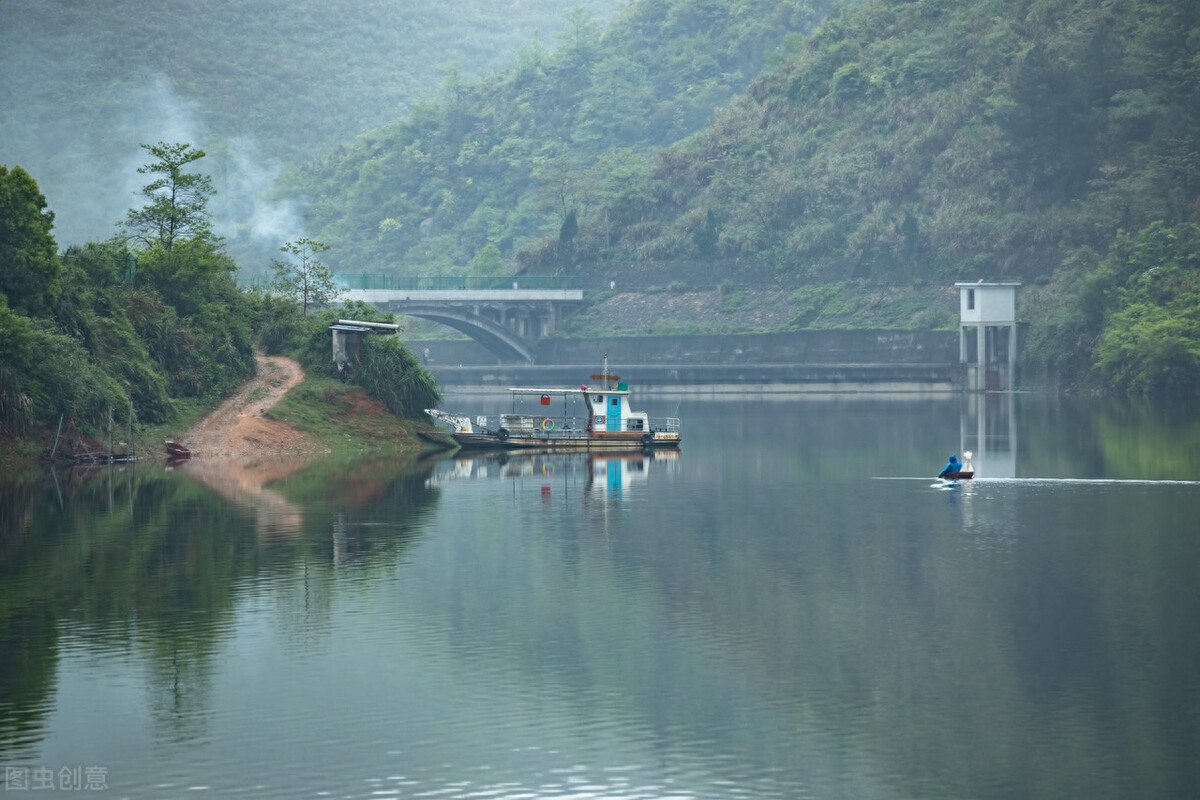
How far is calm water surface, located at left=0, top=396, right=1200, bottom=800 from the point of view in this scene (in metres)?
33.4

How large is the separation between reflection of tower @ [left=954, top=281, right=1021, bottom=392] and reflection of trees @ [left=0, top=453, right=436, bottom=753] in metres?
106

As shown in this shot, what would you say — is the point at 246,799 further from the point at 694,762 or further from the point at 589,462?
the point at 589,462

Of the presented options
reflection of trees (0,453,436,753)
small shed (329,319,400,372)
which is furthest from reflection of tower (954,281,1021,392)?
reflection of trees (0,453,436,753)

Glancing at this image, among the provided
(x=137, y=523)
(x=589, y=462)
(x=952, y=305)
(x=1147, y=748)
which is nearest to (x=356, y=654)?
(x=1147, y=748)

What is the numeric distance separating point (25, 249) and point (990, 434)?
61273mm

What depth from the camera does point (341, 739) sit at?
35.2 metres

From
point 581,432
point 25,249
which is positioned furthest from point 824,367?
point 25,249

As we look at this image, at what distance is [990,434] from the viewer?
370 feet

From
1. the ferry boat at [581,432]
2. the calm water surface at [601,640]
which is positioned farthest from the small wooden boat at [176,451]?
the ferry boat at [581,432]

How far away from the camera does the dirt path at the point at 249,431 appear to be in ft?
310

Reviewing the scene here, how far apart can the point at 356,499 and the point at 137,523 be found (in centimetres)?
1158

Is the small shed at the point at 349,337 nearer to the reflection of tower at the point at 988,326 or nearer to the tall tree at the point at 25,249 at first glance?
the tall tree at the point at 25,249

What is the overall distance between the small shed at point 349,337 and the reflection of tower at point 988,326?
89.5 metres

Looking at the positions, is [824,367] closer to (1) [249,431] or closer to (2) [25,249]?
(1) [249,431]
